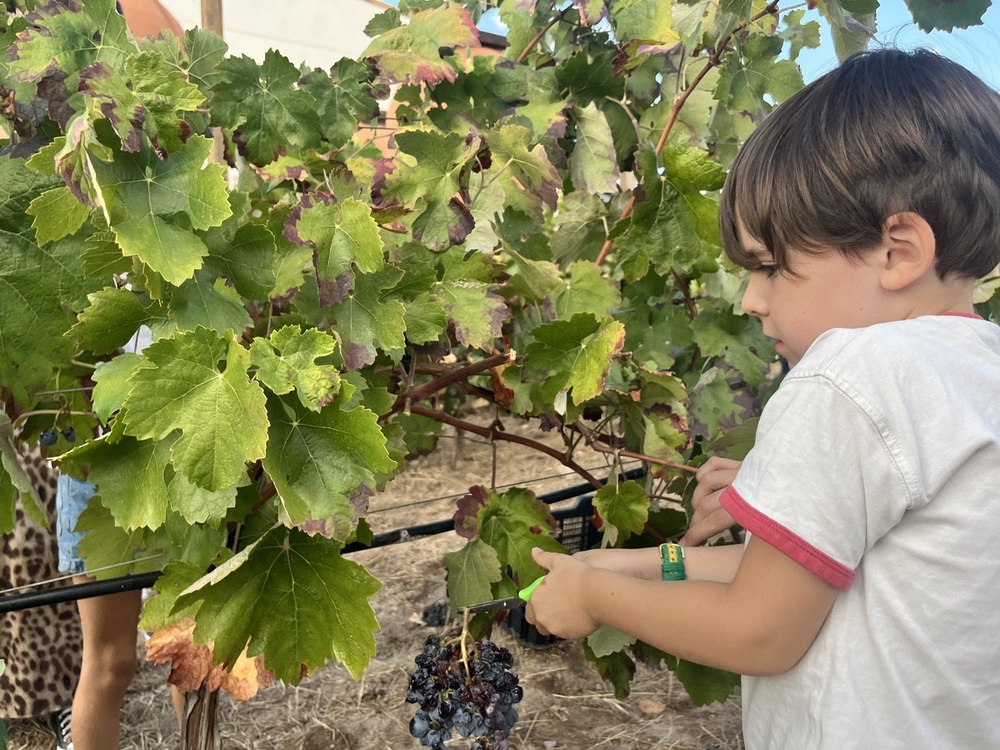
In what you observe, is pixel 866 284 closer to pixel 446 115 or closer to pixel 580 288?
pixel 580 288

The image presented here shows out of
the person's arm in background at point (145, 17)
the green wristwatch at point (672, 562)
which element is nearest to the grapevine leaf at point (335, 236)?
the green wristwatch at point (672, 562)

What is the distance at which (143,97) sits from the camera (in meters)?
0.85

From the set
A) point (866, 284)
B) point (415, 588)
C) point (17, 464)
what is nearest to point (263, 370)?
point (17, 464)

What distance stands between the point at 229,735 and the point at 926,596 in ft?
5.96

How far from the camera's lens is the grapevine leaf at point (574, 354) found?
108 cm

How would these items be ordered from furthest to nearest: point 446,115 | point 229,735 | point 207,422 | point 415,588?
point 415,588 → point 229,735 → point 446,115 → point 207,422

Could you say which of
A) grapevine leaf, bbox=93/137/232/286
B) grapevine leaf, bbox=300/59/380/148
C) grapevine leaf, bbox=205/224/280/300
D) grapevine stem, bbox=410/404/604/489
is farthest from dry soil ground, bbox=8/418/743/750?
grapevine leaf, bbox=93/137/232/286

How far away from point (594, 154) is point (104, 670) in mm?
1375

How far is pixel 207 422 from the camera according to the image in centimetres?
82

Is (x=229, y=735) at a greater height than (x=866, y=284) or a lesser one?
lesser

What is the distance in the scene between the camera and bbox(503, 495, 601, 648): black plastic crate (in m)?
2.18

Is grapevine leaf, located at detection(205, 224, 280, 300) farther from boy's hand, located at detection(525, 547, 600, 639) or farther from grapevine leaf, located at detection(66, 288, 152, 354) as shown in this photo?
boy's hand, located at detection(525, 547, 600, 639)

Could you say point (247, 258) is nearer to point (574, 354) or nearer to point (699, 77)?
point (574, 354)

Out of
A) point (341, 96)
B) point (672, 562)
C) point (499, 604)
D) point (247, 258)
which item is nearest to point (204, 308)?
point (247, 258)
